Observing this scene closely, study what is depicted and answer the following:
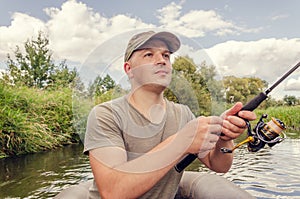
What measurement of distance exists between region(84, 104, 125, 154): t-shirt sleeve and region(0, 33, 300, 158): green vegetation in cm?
10

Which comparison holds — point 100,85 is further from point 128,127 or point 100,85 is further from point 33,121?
point 33,121

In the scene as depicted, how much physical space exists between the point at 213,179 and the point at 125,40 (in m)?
0.94

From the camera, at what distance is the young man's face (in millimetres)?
1463

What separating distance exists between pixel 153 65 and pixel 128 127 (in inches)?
11.4

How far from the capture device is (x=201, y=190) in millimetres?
1896

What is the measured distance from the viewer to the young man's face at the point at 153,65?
4.80 feet

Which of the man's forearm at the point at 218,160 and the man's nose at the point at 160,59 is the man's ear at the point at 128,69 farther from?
the man's forearm at the point at 218,160

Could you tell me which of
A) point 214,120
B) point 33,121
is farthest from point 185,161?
point 33,121

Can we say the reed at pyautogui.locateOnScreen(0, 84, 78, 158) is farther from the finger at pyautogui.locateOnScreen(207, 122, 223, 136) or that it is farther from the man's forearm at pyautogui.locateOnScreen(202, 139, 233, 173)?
the finger at pyautogui.locateOnScreen(207, 122, 223, 136)

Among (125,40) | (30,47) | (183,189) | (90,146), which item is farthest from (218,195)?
(30,47)

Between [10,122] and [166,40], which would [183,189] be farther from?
[10,122]

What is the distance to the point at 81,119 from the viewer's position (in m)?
1.62

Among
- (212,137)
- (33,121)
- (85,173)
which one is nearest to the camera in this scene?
(212,137)

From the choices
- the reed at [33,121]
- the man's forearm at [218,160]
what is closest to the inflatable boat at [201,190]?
the man's forearm at [218,160]
